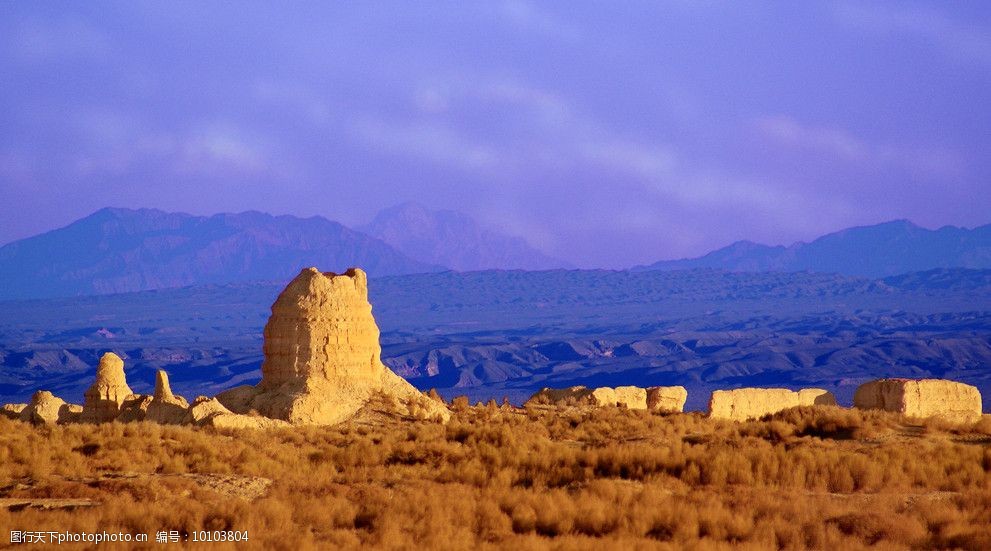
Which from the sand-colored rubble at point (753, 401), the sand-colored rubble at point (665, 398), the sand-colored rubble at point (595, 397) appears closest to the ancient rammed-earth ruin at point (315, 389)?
the sand-colored rubble at point (753, 401)

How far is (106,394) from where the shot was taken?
93.2 ft

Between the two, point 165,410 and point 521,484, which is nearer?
point 521,484

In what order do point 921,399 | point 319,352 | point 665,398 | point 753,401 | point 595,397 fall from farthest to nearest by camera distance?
point 665,398, point 753,401, point 595,397, point 921,399, point 319,352

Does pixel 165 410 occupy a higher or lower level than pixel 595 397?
higher

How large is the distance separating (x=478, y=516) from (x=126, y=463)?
6686 millimetres

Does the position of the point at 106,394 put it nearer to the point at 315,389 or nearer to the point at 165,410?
the point at 165,410

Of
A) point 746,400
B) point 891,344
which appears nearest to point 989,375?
point 891,344

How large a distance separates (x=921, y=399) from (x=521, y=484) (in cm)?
1461

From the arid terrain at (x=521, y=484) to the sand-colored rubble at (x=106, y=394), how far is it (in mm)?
4934

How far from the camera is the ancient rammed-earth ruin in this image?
25.7m

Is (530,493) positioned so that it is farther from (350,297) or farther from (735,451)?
(350,297)

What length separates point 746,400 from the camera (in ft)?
104

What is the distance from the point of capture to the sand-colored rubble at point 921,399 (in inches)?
1133

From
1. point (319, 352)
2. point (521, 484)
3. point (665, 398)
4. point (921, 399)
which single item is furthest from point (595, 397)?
point (521, 484)
